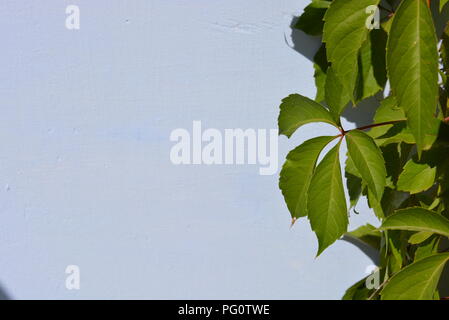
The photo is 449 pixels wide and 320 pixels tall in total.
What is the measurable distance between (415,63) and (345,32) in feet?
0.46

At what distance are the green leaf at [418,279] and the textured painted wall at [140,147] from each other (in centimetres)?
45

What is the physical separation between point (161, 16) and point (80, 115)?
255 millimetres

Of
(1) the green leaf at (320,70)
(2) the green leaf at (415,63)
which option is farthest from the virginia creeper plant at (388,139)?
(1) the green leaf at (320,70)

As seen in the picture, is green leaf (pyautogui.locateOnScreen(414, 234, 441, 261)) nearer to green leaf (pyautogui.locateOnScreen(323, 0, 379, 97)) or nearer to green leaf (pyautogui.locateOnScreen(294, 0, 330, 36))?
green leaf (pyautogui.locateOnScreen(323, 0, 379, 97))

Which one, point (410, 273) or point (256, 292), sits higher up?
point (410, 273)

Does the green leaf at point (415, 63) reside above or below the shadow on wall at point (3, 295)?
above

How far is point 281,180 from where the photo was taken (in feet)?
3.12

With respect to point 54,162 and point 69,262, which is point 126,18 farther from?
point 69,262

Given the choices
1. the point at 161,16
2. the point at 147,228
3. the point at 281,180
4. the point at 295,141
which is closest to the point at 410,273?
the point at 281,180

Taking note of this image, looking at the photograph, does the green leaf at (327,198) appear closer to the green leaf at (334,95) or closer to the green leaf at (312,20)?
the green leaf at (334,95)

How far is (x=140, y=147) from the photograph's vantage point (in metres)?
1.26

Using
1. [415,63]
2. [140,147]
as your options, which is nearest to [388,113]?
[415,63]

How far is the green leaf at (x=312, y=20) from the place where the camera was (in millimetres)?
1197

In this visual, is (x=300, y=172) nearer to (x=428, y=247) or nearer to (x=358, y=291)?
(x=428, y=247)
